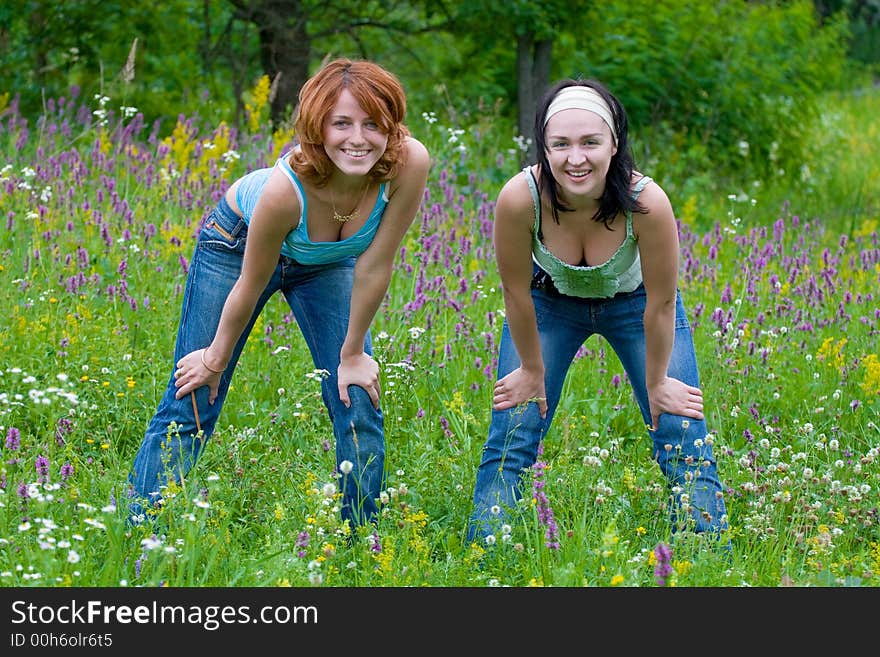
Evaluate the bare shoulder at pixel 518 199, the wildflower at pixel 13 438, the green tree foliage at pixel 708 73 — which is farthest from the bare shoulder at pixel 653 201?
the green tree foliage at pixel 708 73

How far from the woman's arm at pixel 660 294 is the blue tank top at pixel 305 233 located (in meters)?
0.79

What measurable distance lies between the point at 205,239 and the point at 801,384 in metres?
Result: 2.67

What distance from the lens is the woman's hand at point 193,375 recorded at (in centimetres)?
357

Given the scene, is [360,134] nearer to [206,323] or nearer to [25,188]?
[206,323]

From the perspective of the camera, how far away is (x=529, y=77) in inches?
355

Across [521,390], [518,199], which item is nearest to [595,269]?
[518,199]

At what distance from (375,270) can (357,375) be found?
1.06 feet

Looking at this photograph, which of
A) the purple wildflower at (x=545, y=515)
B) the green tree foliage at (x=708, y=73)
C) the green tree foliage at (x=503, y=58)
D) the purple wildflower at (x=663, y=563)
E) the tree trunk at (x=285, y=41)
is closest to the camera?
the purple wildflower at (x=663, y=563)

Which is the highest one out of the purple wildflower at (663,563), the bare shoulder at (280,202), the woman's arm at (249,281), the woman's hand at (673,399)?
the bare shoulder at (280,202)

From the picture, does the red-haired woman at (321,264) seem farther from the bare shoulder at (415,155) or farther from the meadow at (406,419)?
the meadow at (406,419)

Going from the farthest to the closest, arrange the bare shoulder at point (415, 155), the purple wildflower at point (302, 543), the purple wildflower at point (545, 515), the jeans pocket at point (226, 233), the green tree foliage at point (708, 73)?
the green tree foliage at point (708, 73), the jeans pocket at point (226, 233), the bare shoulder at point (415, 155), the purple wildflower at point (545, 515), the purple wildflower at point (302, 543)

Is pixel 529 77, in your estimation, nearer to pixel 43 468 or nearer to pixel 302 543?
pixel 43 468

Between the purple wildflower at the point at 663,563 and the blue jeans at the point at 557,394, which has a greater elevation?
the blue jeans at the point at 557,394

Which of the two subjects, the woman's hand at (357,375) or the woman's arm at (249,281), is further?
the woman's hand at (357,375)
